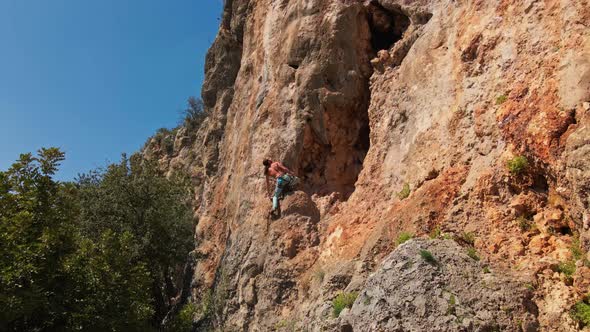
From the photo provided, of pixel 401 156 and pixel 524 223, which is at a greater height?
pixel 401 156

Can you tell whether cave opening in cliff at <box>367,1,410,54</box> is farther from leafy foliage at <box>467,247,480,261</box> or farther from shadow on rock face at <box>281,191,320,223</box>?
leafy foliage at <box>467,247,480,261</box>

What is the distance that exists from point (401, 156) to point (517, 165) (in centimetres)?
328

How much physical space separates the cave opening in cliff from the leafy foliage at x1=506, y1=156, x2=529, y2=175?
6682mm

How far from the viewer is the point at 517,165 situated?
24.0 feet

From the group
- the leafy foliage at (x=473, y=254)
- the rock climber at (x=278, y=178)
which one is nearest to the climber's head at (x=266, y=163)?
the rock climber at (x=278, y=178)

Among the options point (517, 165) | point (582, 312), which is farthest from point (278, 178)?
point (582, 312)

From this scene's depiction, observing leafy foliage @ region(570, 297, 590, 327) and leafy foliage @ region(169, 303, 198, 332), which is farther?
leafy foliage @ region(169, 303, 198, 332)

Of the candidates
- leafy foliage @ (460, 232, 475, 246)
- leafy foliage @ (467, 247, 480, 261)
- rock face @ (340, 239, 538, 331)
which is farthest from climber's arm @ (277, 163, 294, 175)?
leafy foliage @ (467, 247, 480, 261)

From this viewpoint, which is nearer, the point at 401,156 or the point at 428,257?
the point at 428,257

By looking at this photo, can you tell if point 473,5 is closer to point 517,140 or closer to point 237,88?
point 517,140

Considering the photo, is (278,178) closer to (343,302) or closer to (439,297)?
(343,302)

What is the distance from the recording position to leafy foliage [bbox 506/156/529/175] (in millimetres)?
7238

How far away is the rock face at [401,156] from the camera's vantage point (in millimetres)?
6672

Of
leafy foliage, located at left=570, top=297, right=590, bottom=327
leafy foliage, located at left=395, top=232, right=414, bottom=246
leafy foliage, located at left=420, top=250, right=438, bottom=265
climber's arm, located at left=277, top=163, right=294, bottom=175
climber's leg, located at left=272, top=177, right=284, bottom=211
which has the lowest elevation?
leafy foliage, located at left=570, top=297, right=590, bottom=327
